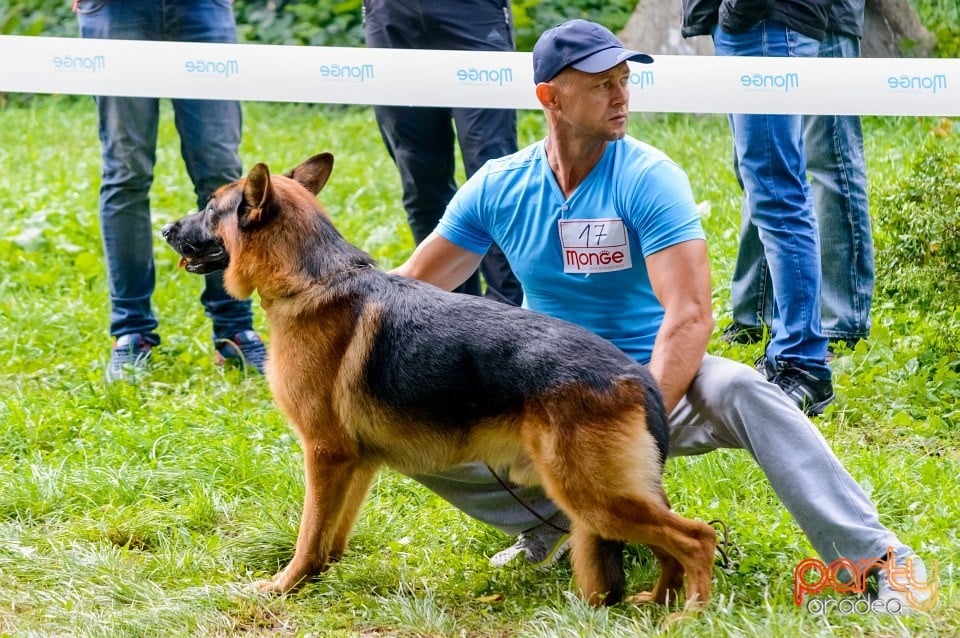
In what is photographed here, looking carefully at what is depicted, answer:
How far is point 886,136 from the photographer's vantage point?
8273mm

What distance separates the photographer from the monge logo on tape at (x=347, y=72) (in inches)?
226

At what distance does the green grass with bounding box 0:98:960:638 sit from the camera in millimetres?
3525

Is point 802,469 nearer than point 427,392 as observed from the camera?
Yes

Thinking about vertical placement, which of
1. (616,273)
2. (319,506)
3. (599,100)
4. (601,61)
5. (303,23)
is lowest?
(319,506)

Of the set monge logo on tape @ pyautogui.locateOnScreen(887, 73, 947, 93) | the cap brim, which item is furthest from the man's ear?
monge logo on tape @ pyautogui.locateOnScreen(887, 73, 947, 93)

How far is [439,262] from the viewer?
416 cm

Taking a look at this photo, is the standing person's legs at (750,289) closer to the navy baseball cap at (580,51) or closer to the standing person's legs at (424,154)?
the standing person's legs at (424,154)

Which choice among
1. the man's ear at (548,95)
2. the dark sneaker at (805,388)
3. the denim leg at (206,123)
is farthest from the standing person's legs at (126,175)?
the dark sneaker at (805,388)

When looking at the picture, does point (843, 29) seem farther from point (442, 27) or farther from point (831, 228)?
point (442, 27)

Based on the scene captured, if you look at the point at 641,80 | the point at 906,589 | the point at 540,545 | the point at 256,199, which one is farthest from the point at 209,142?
the point at 906,589

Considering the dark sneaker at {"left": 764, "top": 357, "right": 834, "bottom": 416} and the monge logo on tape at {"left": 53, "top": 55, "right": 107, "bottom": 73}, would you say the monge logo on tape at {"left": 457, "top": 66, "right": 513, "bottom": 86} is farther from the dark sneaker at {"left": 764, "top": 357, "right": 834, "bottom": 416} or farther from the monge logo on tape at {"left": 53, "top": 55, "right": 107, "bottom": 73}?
the dark sneaker at {"left": 764, "top": 357, "right": 834, "bottom": 416}

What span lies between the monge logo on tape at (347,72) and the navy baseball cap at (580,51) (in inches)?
82.1

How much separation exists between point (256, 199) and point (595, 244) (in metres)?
1.07

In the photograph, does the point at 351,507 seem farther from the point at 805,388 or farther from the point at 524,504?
the point at 805,388
